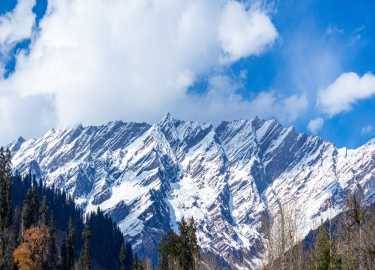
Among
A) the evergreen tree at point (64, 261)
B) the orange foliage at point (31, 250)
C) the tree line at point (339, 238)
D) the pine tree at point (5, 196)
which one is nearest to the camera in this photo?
the tree line at point (339, 238)

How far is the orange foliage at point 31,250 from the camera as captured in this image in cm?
12150

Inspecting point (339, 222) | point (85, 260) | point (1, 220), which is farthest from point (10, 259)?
point (339, 222)

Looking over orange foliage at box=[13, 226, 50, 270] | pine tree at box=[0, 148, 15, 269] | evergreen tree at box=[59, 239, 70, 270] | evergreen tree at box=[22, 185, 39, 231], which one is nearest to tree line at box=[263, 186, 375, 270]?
A: pine tree at box=[0, 148, 15, 269]

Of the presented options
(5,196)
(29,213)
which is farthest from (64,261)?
(5,196)

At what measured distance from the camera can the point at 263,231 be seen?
163 feet

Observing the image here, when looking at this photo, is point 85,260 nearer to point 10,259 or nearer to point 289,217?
point 10,259

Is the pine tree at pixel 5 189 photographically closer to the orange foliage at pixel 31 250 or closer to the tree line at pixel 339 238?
the orange foliage at pixel 31 250

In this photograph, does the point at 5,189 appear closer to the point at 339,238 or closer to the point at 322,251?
the point at 322,251

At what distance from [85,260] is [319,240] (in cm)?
9263

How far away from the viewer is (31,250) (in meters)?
125

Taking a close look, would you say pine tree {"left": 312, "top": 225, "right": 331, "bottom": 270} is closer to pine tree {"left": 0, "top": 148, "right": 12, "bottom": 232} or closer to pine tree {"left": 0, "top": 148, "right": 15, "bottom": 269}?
pine tree {"left": 0, "top": 148, "right": 15, "bottom": 269}

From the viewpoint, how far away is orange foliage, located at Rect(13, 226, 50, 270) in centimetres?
12150

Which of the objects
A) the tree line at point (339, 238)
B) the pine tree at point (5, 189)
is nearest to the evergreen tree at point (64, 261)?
the pine tree at point (5, 189)

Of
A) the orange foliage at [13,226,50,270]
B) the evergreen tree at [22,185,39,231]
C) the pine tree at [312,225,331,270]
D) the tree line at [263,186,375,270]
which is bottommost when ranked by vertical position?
the tree line at [263,186,375,270]
